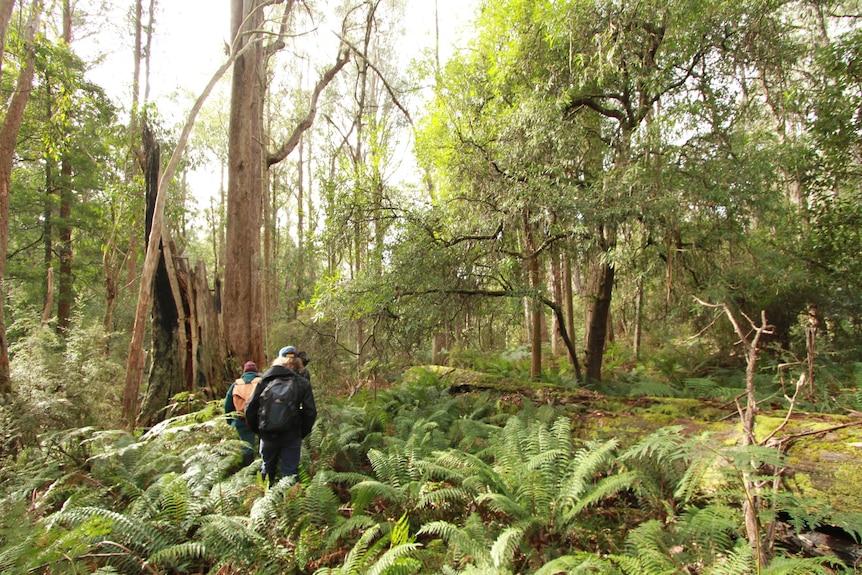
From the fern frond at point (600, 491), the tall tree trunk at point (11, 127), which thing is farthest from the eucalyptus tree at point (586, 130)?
the tall tree trunk at point (11, 127)

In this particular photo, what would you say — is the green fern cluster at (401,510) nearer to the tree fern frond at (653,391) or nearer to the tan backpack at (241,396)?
the tan backpack at (241,396)

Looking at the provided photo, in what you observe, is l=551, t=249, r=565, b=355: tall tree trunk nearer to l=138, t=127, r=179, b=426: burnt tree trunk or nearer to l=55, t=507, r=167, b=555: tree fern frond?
l=138, t=127, r=179, b=426: burnt tree trunk

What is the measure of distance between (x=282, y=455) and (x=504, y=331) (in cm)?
488

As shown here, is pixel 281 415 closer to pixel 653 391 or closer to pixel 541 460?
pixel 541 460

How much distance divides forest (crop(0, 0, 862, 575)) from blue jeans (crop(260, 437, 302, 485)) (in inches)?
11.2

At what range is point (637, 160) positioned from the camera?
638cm

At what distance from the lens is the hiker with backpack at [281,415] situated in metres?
4.58

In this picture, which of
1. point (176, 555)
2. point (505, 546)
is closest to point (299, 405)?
point (176, 555)

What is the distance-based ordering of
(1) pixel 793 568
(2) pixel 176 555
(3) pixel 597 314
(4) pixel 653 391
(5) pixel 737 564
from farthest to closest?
(3) pixel 597 314 < (4) pixel 653 391 < (2) pixel 176 555 < (5) pixel 737 564 < (1) pixel 793 568

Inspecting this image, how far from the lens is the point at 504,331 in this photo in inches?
333

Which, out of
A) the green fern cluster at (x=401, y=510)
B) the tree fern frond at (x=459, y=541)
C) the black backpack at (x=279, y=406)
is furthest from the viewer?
the black backpack at (x=279, y=406)

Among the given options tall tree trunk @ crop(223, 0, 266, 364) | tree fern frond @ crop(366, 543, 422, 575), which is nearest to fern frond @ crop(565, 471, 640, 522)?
tree fern frond @ crop(366, 543, 422, 575)

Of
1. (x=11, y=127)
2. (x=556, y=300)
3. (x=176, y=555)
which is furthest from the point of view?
(x=556, y=300)

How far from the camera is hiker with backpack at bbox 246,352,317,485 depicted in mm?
4578
